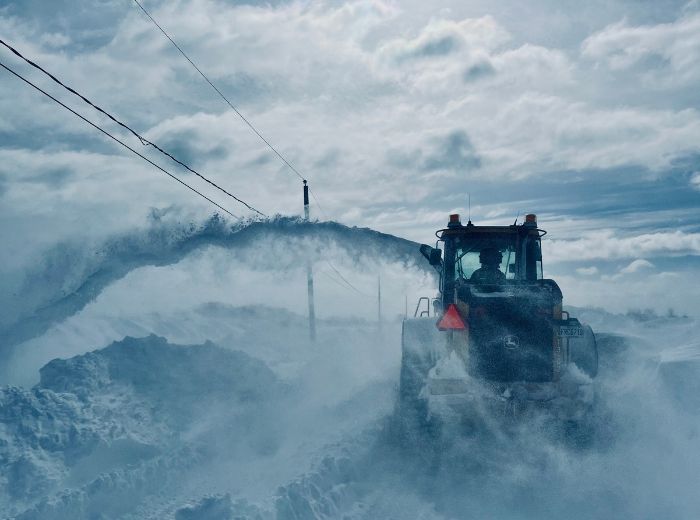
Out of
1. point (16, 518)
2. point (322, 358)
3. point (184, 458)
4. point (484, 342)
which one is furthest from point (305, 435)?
point (322, 358)

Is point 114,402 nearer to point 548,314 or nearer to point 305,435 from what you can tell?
point 305,435

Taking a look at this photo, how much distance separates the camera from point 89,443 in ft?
27.5

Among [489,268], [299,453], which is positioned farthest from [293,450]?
[489,268]

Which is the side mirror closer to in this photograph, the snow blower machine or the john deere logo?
the snow blower machine

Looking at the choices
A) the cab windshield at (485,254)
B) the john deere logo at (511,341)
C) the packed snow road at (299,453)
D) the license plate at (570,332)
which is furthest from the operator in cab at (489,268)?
the packed snow road at (299,453)

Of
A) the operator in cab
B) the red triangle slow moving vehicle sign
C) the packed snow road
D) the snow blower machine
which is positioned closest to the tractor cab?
the operator in cab

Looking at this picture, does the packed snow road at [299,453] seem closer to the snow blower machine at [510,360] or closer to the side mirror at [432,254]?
the snow blower machine at [510,360]

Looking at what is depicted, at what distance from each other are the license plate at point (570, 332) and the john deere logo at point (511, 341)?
22.7 inches

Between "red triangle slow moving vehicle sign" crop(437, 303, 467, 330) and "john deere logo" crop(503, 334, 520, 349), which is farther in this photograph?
"red triangle slow moving vehicle sign" crop(437, 303, 467, 330)

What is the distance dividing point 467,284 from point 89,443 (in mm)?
6194

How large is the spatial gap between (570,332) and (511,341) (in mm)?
768

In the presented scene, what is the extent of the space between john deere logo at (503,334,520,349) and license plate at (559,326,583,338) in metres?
0.58

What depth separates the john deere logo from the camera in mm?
7340

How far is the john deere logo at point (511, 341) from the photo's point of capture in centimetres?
734
